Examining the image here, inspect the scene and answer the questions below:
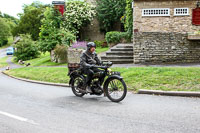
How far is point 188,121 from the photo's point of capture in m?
4.99

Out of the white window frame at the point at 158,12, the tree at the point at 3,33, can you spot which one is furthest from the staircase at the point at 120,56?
the tree at the point at 3,33

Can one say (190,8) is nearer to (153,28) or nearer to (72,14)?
(153,28)

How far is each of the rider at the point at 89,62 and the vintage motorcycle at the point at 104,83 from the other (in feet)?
0.44

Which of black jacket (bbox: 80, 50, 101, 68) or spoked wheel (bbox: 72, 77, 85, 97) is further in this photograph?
spoked wheel (bbox: 72, 77, 85, 97)

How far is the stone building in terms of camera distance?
14.8 m

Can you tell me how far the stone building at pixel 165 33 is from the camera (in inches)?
583

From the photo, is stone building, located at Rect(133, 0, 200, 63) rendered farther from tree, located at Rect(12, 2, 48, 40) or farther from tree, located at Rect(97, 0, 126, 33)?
tree, located at Rect(12, 2, 48, 40)

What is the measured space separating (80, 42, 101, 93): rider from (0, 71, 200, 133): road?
643mm

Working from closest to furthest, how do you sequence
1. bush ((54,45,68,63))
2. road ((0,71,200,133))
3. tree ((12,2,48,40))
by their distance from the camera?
road ((0,71,200,133))
bush ((54,45,68,63))
tree ((12,2,48,40))

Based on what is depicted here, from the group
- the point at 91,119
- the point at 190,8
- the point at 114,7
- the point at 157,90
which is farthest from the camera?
the point at 114,7

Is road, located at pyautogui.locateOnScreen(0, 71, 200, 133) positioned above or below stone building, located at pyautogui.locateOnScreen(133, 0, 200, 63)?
below

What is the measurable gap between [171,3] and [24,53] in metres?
23.3

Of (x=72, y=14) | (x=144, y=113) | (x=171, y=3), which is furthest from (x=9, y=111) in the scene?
(x=72, y=14)

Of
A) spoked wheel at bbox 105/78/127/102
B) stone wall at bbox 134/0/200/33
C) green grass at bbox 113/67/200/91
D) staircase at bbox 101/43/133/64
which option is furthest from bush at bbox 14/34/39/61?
spoked wheel at bbox 105/78/127/102
